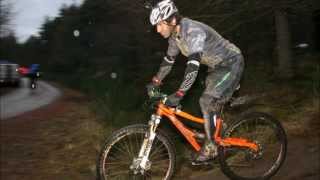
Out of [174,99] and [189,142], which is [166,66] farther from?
[189,142]

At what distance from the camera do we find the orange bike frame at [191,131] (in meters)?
6.34

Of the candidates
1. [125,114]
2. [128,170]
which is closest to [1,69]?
[125,114]

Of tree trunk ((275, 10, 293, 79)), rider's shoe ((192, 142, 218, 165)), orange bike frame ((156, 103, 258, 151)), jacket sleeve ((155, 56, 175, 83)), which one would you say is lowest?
rider's shoe ((192, 142, 218, 165))

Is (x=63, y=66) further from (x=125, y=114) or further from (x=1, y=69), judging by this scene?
(x=125, y=114)

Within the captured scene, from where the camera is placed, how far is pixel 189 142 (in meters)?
6.66

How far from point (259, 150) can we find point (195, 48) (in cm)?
161

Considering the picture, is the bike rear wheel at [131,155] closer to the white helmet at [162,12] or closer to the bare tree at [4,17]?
the white helmet at [162,12]

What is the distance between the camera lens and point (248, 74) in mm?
11266

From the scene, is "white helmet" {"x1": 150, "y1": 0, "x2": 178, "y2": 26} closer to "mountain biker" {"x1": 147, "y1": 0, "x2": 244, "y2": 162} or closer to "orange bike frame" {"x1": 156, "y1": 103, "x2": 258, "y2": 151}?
"mountain biker" {"x1": 147, "y1": 0, "x2": 244, "y2": 162}

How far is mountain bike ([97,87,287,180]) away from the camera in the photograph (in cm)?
622

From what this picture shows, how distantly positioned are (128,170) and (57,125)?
9.16 m

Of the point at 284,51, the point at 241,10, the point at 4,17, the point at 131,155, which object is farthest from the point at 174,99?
the point at 4,17

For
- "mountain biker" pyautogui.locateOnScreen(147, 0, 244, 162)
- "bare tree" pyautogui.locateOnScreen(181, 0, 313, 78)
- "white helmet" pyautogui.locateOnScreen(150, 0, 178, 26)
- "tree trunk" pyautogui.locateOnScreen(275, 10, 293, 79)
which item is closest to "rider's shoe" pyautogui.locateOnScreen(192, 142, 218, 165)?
"mountain biker" pyautogui.locateOnScreen(147, 0, 244, 162)

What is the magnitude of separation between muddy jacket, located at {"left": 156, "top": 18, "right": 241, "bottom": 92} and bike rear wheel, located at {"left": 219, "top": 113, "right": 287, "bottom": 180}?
76 cm
